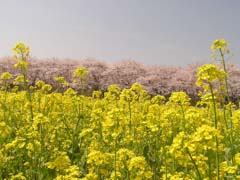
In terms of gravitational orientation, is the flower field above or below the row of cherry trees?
below

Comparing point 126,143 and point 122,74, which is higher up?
point 122,74

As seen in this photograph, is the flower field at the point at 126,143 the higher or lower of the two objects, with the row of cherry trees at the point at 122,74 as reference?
lower

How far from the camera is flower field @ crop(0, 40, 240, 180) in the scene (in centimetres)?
313

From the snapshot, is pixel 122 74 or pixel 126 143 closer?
pixel 126 143

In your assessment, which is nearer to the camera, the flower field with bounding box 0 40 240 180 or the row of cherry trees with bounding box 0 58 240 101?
the flower field with bounding box 0 40 240 180

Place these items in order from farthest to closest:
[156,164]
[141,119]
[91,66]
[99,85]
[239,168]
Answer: [91,66], [99,85], [141,119], [156,164], [239,168]

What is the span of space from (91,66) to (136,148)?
77.0 feet

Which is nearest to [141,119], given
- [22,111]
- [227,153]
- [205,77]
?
[22,111]

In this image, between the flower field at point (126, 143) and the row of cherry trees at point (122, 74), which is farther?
the row of cherry trees at point (122, 74)

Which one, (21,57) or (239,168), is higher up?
(21,57)

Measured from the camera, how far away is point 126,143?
16.4 ft

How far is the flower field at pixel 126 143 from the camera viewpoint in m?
3.13

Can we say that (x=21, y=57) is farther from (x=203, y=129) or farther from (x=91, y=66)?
(x=91, y=66)

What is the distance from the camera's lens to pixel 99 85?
25.0 metres
